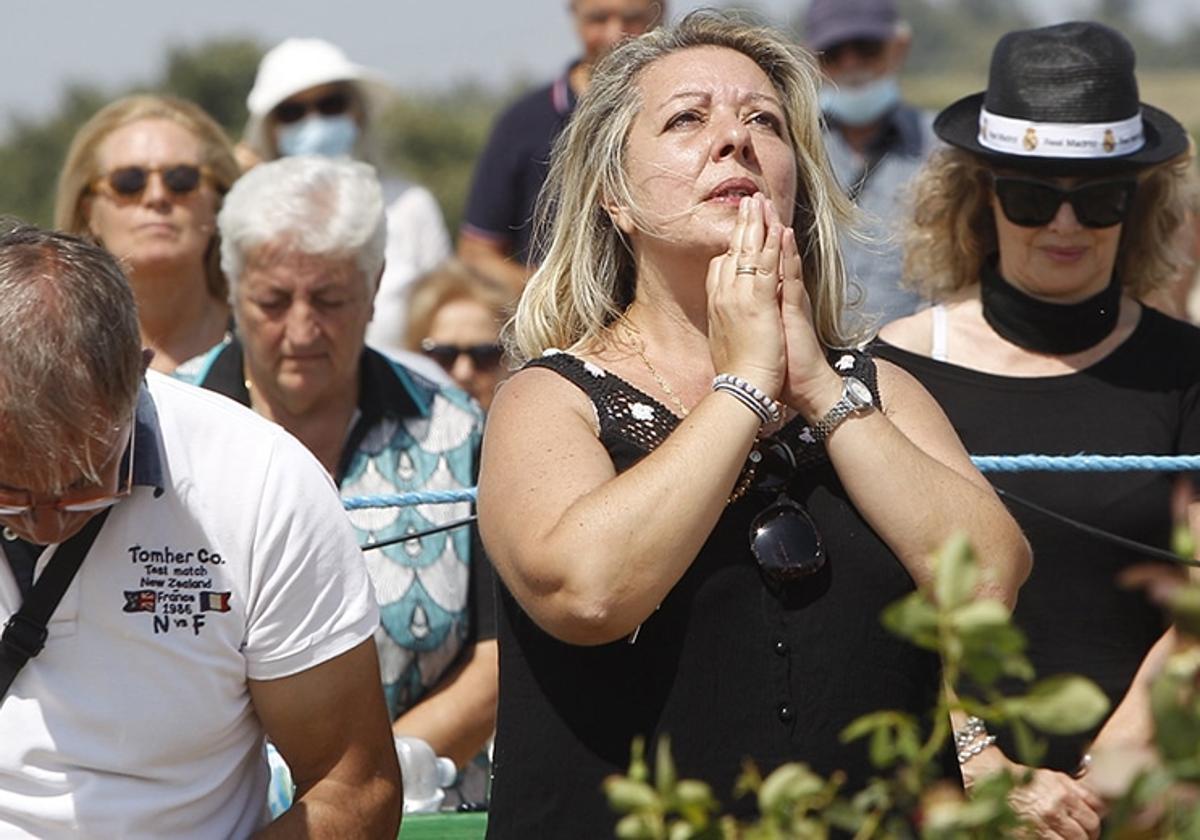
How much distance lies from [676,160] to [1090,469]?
41.9 inches

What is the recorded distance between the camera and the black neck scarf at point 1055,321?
162 inches

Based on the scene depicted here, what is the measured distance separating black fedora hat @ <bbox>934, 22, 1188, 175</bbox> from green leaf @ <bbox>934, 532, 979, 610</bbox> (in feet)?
9.56

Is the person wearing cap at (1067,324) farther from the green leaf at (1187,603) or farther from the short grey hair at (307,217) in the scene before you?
the green leaf at (1187,603)

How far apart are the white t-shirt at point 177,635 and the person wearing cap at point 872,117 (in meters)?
2.58

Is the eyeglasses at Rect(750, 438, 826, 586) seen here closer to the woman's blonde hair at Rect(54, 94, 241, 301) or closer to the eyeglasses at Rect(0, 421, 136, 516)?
the eyeglasses at Rect(0, 421, 136, 516)

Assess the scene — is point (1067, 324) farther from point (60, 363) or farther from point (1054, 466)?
point (60, 363)

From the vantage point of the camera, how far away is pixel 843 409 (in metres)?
2.92

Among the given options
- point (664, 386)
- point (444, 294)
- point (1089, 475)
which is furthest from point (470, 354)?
point (664, 386)

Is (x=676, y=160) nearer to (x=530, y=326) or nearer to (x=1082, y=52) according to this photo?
(x=530, y=326)

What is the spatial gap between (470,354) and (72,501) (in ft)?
12.7

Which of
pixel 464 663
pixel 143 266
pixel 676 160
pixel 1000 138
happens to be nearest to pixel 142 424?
pixel 676 160

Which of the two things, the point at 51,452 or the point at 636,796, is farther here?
the point at 51,452

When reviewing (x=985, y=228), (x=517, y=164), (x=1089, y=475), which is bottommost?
(x=517, y=164)

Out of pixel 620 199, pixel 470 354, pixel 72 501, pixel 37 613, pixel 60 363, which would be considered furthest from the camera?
pixel 470 354
